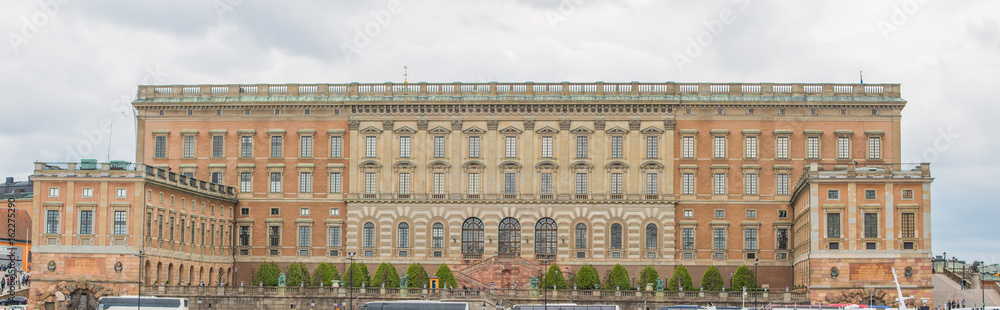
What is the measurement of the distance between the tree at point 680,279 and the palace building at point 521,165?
6.82ft

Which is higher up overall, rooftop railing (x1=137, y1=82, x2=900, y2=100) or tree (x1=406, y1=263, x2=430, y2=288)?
rooftop railing (x1=137, y1=82, x2=900, y2=100)

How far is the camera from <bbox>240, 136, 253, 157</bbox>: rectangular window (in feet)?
356

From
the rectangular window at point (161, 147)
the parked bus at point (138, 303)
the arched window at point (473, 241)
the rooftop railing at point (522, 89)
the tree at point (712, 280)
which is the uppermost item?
the rooftop railing at point (522, 89)

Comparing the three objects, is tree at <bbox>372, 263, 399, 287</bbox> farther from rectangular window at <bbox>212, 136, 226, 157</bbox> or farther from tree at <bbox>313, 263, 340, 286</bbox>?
rectangular window at <bbox>212, 136, 226, 157</bbox>

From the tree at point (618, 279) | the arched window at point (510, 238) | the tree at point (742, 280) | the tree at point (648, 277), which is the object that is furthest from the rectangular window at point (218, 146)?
the tree at point (742, 280)

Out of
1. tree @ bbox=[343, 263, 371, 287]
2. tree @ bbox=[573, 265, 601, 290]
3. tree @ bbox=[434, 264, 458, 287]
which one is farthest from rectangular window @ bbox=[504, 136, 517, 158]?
tree @ bbox=[343, 263, 371, 287]

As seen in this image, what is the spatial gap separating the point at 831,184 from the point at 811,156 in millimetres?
13033

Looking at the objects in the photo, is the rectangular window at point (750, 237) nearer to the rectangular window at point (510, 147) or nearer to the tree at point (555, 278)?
the tree at point (555, 278)

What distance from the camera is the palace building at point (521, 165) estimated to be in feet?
346

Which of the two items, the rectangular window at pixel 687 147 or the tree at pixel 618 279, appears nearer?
the tree at pixel 618 279

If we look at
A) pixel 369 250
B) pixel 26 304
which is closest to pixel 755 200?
pixel 369 250

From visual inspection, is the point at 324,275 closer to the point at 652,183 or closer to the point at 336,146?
the point at 336,146

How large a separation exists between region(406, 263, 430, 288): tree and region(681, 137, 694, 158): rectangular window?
850 inches

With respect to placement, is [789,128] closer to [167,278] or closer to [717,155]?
[717,155]
